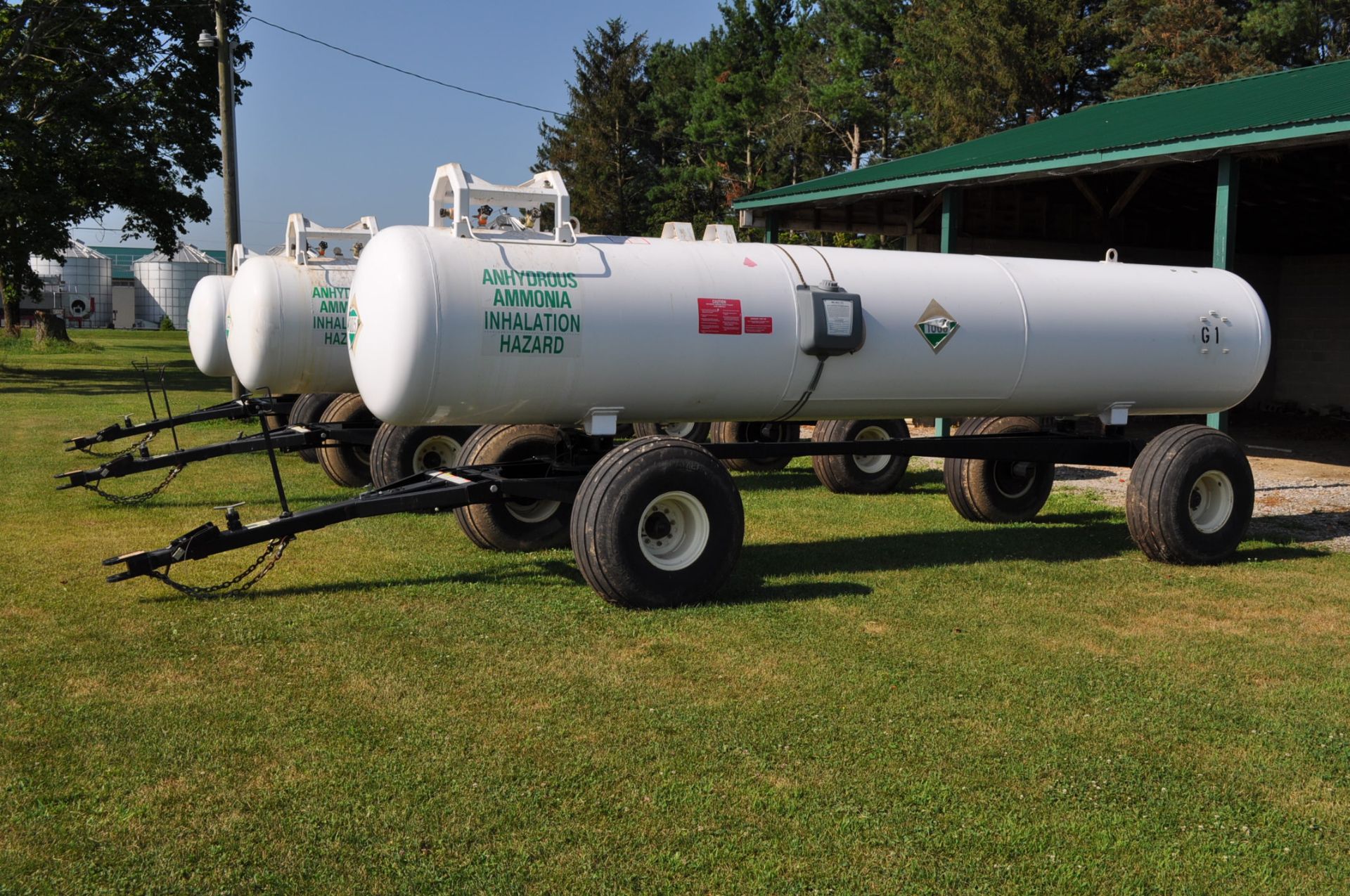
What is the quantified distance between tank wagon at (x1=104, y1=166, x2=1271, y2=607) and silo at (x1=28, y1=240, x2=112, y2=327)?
241 feet

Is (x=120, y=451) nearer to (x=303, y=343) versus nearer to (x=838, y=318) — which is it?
(x=303, y=343)

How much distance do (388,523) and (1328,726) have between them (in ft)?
23.3

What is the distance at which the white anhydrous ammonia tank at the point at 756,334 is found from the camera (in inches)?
274

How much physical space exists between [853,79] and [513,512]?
4345cm

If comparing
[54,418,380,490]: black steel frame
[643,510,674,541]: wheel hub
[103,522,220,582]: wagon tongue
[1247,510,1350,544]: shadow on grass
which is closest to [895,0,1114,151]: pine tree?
[1247,510,1350,544]: shadow on grass

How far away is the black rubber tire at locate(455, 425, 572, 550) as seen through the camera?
28.5 feet

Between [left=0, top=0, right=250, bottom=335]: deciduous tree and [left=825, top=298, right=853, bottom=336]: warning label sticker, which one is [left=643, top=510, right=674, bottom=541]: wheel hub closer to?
[left=825, top=298, right=853, bottom=336]: warning label sticker

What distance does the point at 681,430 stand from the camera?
46.6 feet

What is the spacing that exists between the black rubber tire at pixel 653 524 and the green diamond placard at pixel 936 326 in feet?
6.25

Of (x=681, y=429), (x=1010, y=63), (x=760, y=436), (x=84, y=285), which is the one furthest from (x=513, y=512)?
(x=84, y=285)

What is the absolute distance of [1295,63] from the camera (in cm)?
3469

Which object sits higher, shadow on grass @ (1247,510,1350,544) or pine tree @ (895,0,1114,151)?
pine tree @ (895,0,1114,151)

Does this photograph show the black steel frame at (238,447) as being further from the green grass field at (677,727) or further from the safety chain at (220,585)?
the safety chain at (220,585)

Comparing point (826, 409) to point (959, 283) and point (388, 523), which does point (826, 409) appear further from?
point (388, 523)
